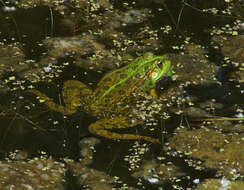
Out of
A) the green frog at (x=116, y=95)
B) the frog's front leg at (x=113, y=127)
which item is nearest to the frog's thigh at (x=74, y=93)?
the green frog at (x=116, y=95)

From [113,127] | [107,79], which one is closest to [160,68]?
[107,79]

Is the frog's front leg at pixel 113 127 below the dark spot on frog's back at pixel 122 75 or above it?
below

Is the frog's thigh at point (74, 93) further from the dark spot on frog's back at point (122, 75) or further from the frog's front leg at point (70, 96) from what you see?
the dark spot on frog's back at point (122, 75)

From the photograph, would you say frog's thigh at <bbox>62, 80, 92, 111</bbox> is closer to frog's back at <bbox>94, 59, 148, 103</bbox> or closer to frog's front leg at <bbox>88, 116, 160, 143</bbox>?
frog's back at <bbox>94, 59, 148, 103</bbox>

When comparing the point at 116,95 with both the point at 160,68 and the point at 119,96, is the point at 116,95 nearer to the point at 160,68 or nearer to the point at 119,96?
the point at 119,96

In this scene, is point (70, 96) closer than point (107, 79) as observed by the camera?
Yes

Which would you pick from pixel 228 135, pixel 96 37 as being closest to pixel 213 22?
pixel 96 37
